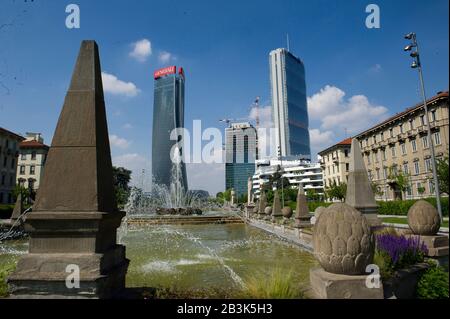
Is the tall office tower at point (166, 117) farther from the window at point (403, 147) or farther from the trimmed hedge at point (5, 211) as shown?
the window at point (403, 147)

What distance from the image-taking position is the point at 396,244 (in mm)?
5156

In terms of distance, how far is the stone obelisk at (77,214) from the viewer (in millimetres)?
3639

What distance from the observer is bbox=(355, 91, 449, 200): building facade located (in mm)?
38625

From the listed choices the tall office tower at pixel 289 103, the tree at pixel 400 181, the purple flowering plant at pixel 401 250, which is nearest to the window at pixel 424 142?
the tree at pixel 400 181

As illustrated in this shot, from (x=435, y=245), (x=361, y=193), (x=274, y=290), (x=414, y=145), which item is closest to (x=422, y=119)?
(x=414, y=145)

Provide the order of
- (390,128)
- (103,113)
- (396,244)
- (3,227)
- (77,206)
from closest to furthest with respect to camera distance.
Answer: (77,206)
(103,113)
(396,244)
(3,227)
(390,128)

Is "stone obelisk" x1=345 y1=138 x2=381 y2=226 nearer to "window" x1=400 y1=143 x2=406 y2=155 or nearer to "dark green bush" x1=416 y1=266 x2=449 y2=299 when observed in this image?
A: "dark green bush" x1=416 y1=266 x2=449 y2=299

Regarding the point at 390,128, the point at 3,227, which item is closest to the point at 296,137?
the point at 390,128

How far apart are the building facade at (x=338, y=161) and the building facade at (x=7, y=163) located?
7006 cm

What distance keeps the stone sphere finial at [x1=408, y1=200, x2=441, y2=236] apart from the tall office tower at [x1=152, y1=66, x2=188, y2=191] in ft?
389

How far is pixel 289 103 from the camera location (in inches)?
7052

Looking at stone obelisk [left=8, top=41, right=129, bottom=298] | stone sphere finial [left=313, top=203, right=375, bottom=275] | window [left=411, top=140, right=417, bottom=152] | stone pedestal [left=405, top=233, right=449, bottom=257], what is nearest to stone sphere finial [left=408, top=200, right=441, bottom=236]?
stone pedestal [left=405, top=233, right=449, bottom=257]
